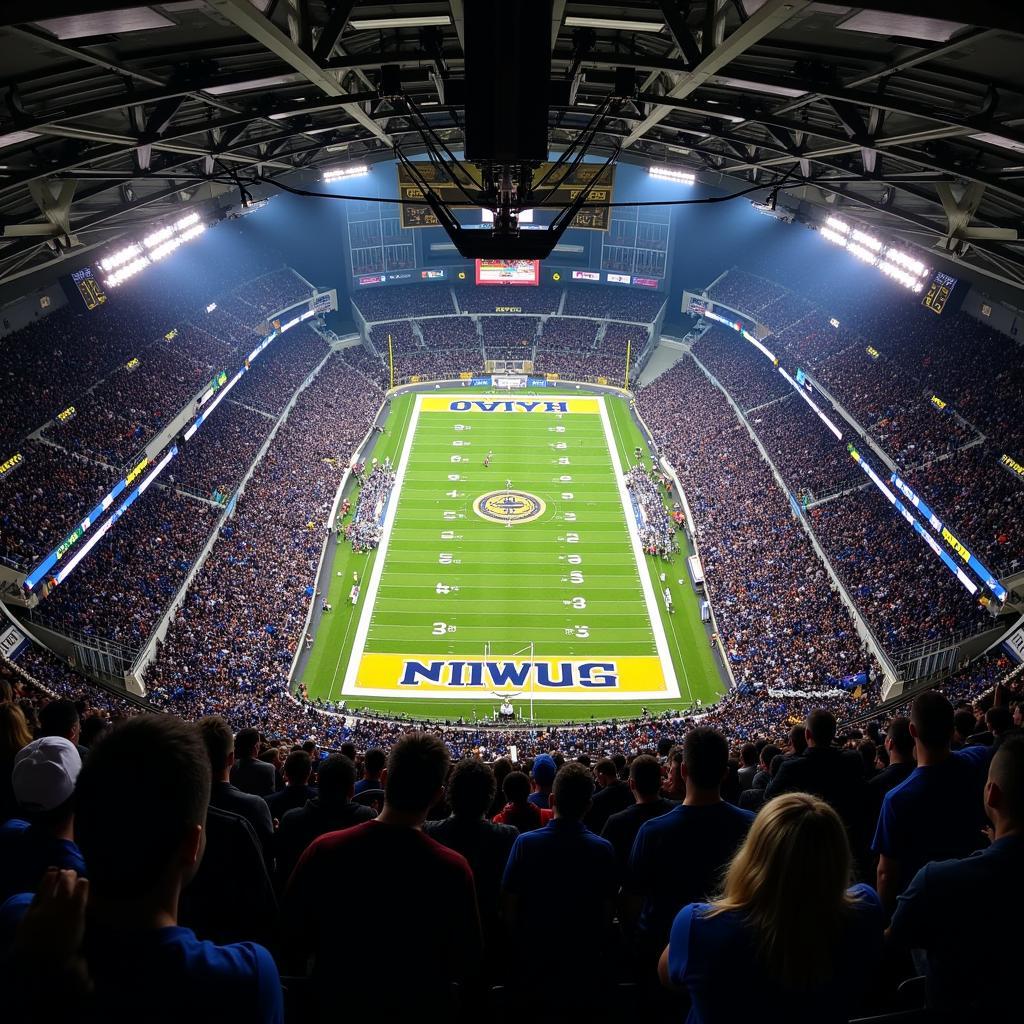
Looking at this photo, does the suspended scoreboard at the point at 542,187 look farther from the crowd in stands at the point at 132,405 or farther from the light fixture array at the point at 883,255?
the crowd in stands at the point at 132,405

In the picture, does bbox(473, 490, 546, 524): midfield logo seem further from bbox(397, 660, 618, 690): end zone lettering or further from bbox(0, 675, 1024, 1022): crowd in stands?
bbox(0, 675, 1024, 1022): crowd in stands

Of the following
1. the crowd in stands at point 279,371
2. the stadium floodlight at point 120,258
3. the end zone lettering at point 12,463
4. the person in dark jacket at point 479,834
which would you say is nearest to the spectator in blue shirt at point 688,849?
the person in dark jacket at point 479,834

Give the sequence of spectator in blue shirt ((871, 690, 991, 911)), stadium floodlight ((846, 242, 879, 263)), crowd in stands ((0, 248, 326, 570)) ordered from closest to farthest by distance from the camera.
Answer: spectator in blue shirt ((871, 690, 991, 911)), crowd in stands ((0, 248, 326, 570)), stadium floodlight ((846, 242, 879, 263))

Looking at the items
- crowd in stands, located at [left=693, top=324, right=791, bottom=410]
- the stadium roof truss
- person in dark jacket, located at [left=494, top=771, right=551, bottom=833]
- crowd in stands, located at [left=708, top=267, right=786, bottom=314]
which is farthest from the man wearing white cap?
crowd in stands, located at [left=708, top=267, right=786, bottom=314]

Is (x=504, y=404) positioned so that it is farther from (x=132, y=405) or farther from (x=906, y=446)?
(x=906, y=446)

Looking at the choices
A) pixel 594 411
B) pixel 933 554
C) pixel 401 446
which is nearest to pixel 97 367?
pixel 401 446

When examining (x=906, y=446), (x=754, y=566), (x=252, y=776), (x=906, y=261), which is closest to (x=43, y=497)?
(x=252, y=776)

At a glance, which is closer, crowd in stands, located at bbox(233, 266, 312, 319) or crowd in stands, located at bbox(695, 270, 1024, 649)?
crowd in stands, located at bbox(695, 270, 1024, 649)
